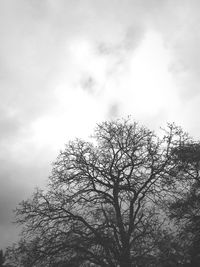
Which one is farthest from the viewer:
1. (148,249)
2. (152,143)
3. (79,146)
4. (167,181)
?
(79,146)

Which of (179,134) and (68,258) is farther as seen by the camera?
(179,134)

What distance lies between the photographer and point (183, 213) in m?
20.7

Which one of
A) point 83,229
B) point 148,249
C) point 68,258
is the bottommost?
point 148,249

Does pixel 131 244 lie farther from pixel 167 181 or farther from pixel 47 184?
pixel 47 184

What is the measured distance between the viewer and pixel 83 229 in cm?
1736

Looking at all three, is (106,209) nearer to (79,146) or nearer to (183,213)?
(79,146)

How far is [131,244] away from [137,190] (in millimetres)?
3276

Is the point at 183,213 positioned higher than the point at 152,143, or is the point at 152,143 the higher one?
the point at 152,143

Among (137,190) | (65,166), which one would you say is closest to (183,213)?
(137,190)

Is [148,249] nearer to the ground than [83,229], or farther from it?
nearer to the ground

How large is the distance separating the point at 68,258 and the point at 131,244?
135 inches

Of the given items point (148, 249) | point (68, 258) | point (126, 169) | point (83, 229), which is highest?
point (126, 169)

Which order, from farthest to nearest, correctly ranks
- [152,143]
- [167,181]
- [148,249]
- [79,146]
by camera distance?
[79,146], [152,143], [167,181], [148,249]

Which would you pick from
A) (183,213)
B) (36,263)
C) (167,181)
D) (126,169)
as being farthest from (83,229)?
(183,213)
